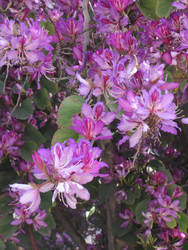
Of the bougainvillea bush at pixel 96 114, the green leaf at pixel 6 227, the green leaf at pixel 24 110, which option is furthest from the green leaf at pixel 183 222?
the green leaf at pixel 24 110

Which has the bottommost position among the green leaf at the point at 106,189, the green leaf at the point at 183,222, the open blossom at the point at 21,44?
the green leaf at the point at 183,222

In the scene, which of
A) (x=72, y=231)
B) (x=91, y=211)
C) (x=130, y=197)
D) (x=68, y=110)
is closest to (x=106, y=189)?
(x=130, y=197)

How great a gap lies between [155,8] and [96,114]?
33cm

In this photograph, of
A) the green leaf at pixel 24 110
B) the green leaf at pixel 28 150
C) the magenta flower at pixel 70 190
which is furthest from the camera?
the green leaf at pixel 28 150

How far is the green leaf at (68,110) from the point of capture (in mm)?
830

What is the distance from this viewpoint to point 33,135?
1.32 metres

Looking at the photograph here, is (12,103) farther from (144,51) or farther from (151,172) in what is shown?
(151,172)

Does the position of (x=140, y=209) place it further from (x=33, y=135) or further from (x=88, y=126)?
(x=88, y=126)

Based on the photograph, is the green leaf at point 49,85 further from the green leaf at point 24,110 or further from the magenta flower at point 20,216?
the magenta flower at point 20,216

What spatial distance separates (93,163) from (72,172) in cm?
5

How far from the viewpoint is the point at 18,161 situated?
55.3 inches

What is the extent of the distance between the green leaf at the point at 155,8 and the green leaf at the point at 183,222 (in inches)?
35.3

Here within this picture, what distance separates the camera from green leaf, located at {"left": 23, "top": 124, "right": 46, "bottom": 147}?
50.9 inches

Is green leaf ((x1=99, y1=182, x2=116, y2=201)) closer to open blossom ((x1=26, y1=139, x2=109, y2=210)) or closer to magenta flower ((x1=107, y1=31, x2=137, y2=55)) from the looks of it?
magenta flower ((x1=107, y1=31, x2=137, y2=55))
